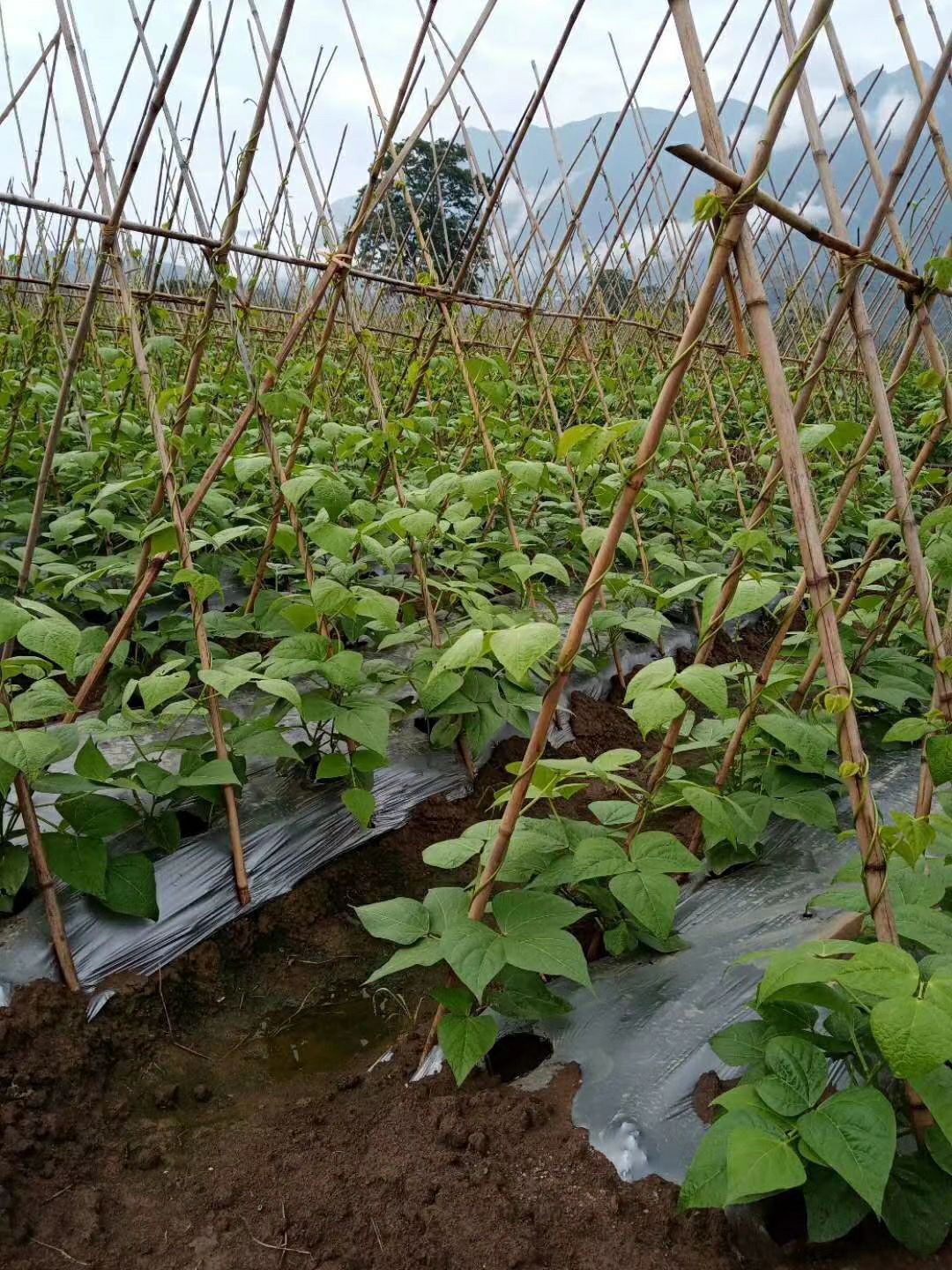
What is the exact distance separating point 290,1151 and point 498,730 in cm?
127

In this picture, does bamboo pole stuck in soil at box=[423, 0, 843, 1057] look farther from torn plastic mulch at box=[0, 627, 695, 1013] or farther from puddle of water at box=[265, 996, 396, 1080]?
torn plastic mulch at box=[0, 627, 695, 1013]

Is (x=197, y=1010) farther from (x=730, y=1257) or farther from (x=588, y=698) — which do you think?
(x=588, y=698)

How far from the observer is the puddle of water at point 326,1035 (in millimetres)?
1876

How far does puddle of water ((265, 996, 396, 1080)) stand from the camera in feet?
6.15

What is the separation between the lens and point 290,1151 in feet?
5.08

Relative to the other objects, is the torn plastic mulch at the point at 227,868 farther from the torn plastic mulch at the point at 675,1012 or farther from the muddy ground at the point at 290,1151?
the torn plastic mulch at the point at 675,1012

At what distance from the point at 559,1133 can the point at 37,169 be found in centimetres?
566

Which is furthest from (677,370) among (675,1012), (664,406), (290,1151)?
(290,1151)

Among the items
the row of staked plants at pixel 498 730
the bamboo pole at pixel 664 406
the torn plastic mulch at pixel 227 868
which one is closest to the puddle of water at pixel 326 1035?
the torn plastic mulch at pixel 227 868

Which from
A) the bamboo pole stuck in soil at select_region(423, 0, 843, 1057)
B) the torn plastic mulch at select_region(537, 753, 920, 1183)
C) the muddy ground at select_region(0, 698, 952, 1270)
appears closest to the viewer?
the bamboo pole stuck in soil at select_region(423, 0, 843, 1057)

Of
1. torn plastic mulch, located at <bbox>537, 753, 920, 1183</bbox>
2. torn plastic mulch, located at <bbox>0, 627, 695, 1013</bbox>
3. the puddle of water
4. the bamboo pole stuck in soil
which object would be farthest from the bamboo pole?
torn plastic mulch, located at <bbox>0, 627, 695, 1013</bbox>

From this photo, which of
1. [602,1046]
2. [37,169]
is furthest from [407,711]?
[37,169]

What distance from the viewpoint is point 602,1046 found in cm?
161

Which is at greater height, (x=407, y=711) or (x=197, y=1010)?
(x=407, y=711)
